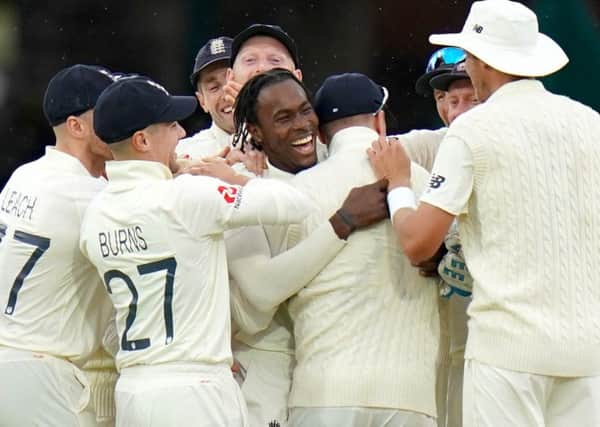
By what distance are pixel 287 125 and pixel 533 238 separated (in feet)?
3.25

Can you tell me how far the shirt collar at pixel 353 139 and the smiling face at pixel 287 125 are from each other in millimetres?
82

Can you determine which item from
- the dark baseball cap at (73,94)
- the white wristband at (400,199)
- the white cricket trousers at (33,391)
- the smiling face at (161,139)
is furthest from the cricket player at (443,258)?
the white cricket trousers at (33,391)

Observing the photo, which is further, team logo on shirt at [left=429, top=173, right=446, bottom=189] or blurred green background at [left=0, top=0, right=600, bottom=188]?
blurred green background at [left=0, top=0, right=600, bottom=188]

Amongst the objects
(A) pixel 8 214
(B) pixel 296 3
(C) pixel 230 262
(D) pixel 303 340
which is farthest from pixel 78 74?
(B) pixel 296 3

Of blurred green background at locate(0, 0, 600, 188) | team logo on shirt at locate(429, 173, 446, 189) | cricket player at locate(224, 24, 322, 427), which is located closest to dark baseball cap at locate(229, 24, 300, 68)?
cricket player at locate(224, 24, 322, 427)

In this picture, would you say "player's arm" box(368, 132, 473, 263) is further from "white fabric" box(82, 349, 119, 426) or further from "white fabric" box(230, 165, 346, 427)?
"white fabric" box(82, 349, 119, 426)

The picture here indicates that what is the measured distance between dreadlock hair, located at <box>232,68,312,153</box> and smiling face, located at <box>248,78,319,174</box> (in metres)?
0.02

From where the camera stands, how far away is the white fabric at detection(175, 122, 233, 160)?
6.43m

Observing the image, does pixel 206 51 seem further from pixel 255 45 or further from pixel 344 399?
pixel 344 399

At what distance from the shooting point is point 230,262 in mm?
5414

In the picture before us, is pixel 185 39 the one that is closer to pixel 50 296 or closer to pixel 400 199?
pixel 50 296

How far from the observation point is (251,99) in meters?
5.53

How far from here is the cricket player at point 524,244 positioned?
4.90m

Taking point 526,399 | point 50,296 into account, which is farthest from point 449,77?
point 50,296
